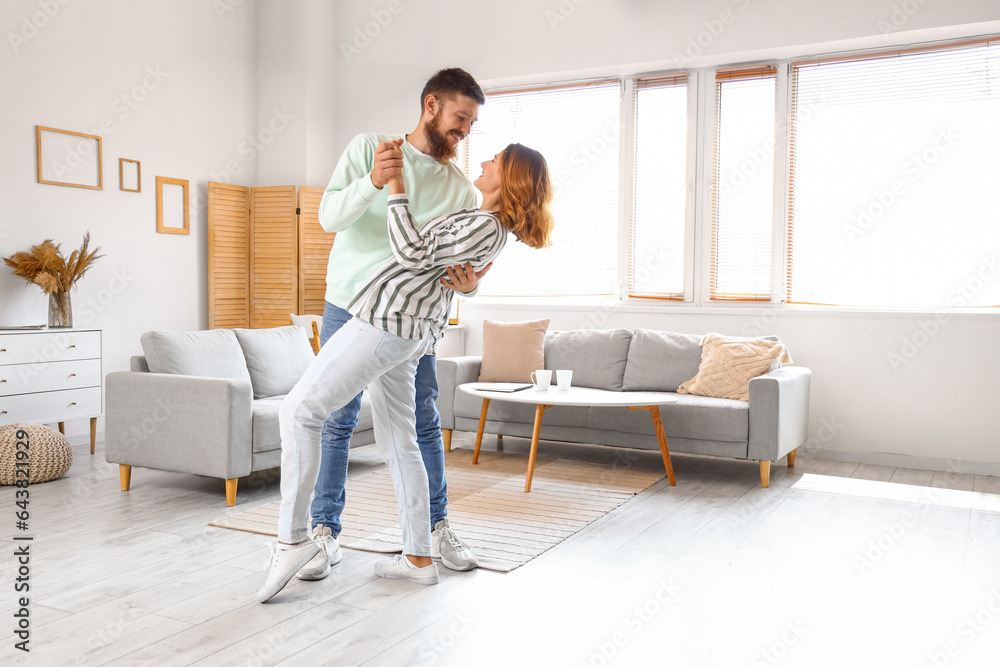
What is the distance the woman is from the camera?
2.16 metres

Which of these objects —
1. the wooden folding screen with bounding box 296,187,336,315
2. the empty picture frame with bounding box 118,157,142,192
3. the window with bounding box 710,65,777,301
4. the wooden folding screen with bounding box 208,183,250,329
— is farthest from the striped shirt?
the wooden folding screen with bounding box 208,183,250,329

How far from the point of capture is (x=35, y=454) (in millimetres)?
3855

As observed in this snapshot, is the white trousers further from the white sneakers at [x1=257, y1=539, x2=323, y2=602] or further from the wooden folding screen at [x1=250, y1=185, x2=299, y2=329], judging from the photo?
the wooden folding screen at [x1=250, y1=185, x2=299, y2=329]

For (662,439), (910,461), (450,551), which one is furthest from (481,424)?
(910,461)

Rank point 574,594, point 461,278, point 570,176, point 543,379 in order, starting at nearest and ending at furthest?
point 461,278, point 574,594, point 543,379, point 570,176

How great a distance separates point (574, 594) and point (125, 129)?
4.35 m

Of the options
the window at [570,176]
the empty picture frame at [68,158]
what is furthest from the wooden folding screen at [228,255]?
the window at [570,176]

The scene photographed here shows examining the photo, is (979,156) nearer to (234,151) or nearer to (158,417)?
(158,417)

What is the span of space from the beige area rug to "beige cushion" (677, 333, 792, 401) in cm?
57

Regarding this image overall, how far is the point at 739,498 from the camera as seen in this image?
3.76 metres

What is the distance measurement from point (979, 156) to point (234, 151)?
4.86m

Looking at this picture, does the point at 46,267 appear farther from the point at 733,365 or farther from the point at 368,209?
the point at 733,365

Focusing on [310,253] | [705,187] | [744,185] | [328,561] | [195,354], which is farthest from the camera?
[310,253]

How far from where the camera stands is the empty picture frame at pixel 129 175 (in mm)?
5246
